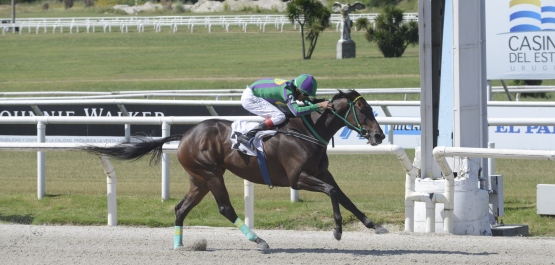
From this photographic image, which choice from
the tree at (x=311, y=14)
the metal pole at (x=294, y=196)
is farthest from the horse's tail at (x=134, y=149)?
the tree at (x=311, y=14)

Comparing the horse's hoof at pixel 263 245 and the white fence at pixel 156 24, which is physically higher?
the white fence at pixel 156 24

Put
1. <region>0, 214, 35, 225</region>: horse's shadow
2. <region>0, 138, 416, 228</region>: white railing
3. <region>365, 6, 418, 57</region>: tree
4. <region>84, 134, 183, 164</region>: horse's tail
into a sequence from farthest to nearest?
<region>365, 6, 418, 57</region>: tree → <region>0, 214, 35, 225</region>: horse's shadow → <region>0, 138, 416, 228</region>: white railing → <region>84, 134, 183, 164</region>: horse's tail

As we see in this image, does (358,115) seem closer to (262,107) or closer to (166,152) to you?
(262,107)

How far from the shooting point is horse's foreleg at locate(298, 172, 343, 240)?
20.4ft

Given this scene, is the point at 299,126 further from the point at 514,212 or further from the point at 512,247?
the point at 514,212

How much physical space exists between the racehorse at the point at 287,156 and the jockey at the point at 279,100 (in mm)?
102

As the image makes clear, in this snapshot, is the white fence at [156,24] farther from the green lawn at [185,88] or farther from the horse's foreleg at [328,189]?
the horse's foreleg at [328,189]

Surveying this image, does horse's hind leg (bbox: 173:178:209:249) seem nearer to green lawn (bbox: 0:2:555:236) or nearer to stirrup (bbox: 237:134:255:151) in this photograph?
stirrup (bbox: 237:134:255:151)

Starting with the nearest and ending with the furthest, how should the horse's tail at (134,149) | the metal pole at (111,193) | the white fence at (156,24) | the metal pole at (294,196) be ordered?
the horse's tail at (134,149) < the metal pole at (111,193) < the metal pole at (294,196) < the white fence at (156,24)

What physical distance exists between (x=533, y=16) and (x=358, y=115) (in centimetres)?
702

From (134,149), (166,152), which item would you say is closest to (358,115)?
(134,149)

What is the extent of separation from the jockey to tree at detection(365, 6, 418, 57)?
73.3 ft

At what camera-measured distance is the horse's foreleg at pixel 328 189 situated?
6.21 meters

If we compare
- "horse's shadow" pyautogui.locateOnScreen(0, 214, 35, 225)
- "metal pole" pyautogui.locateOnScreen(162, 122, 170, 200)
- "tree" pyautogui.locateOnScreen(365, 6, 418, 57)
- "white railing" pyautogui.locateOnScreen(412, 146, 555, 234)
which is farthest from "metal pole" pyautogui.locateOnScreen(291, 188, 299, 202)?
"tree" pyautogui.locateOnScreen(365, 6, 418, 57)
